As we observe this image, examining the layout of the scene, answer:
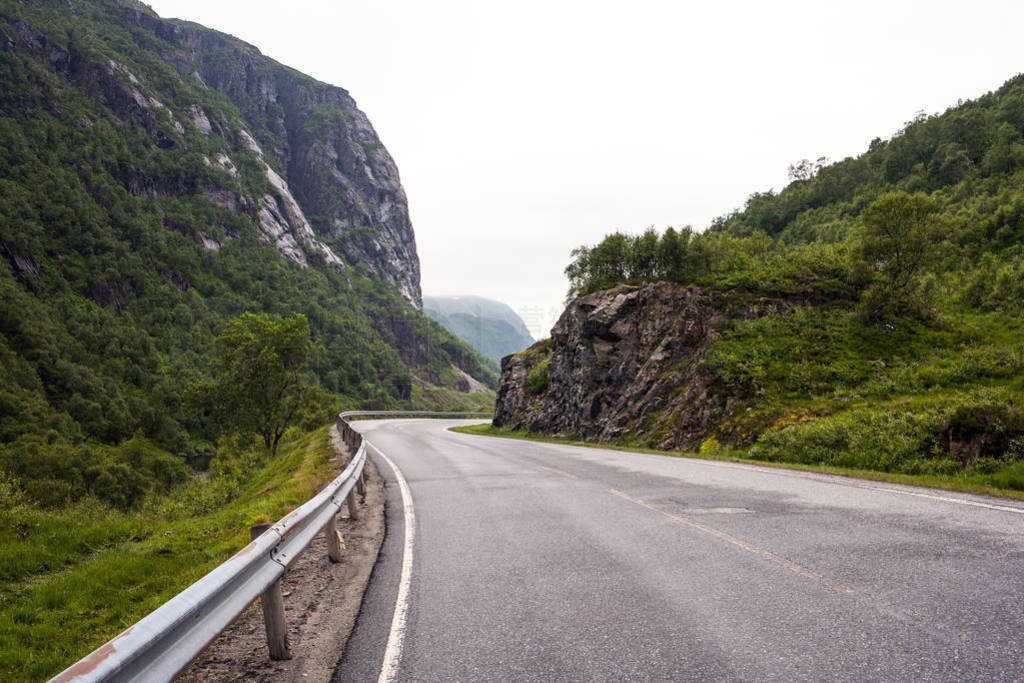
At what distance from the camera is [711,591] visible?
15.4ft

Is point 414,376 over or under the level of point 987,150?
under

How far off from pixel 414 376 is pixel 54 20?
177 meters

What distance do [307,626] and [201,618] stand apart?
181 cm

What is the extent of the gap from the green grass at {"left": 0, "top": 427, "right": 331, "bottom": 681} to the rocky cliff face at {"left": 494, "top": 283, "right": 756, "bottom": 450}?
1715 cm

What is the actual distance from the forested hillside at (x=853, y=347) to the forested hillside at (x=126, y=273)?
1375 inches

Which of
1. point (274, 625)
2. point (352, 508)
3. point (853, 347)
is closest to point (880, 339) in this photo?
point (853, 347)

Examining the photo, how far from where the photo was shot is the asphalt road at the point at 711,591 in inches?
135

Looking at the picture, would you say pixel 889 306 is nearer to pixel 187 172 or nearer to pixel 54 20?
pixel 187 172

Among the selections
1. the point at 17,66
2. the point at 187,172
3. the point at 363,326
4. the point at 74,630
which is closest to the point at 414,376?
the point at 363,326

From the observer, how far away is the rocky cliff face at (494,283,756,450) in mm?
23656

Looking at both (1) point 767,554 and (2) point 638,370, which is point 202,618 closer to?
(1) point 767,554

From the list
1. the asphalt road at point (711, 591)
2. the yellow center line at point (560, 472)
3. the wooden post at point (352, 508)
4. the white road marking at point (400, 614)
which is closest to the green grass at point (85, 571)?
the wooden post at point (352, 508)

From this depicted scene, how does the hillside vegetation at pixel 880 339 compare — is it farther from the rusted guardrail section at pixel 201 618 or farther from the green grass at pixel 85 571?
the green grass at pixel 85 571

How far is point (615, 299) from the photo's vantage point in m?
33.8
